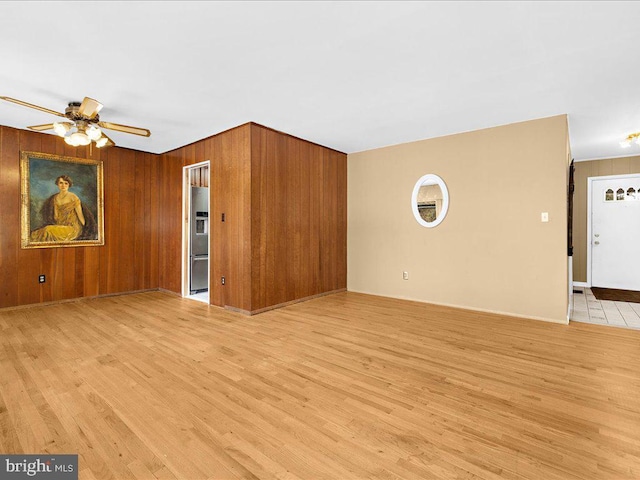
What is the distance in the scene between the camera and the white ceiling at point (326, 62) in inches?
87.0

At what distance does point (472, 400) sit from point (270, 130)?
161 inches

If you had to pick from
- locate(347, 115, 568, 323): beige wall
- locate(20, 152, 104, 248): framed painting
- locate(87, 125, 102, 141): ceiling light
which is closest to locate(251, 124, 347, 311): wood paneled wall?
locate(347, 115, 568, 323): beige wall

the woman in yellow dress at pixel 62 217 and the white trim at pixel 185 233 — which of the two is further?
the white trim at pixel 185 233

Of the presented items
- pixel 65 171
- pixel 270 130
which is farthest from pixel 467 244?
pixel 65 171

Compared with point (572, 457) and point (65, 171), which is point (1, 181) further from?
point (572, 457)

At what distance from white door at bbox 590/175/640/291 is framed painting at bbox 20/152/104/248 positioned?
9.30 metres

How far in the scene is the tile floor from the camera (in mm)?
4188

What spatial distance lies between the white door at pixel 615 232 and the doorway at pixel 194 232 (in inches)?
295

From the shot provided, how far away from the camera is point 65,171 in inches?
207

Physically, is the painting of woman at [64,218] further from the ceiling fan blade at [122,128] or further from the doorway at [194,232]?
the ceiling fan blade at [122,128]

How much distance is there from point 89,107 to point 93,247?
3161mm

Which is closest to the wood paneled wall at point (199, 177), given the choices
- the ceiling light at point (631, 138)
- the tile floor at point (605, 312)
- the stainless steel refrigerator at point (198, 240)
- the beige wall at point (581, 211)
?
the stainless steel refrigerator at point (198, 240)

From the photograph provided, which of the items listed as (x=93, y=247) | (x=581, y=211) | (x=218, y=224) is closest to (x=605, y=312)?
(x=581, y=211)

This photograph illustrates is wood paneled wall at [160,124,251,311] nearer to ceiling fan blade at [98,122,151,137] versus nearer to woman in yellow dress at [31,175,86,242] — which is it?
ceiling fan blade at [98,122,151,137]
